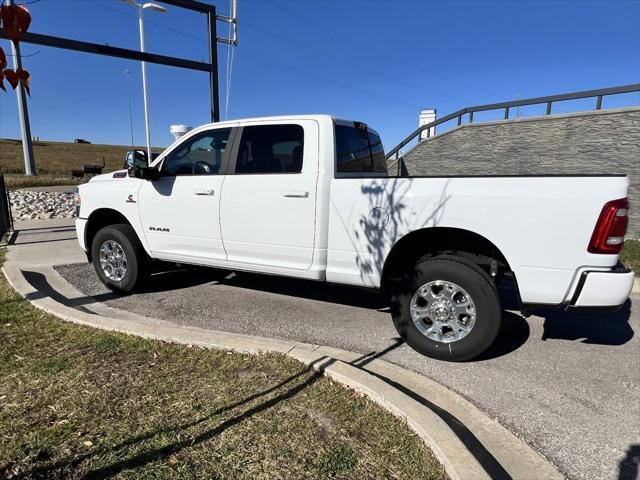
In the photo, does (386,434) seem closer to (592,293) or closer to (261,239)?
(592,293)

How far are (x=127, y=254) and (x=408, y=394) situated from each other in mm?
3634

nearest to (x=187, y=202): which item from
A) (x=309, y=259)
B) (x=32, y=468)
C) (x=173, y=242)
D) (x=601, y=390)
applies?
(x=173, y=242)

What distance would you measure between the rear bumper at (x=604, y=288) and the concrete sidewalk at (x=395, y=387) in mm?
1157

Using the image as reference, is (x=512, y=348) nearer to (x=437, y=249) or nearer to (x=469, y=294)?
(x=469, y=294)

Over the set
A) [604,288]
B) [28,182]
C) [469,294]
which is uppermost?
[604,288]

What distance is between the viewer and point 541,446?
2.54 m

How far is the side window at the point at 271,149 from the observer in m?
4.19

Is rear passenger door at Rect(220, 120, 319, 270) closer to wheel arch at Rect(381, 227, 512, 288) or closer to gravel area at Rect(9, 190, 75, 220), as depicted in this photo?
wheel arch at Rect(381, 227, 512, 288)

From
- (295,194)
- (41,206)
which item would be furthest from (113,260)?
(41,206)

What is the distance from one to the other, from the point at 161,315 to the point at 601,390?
395 cm

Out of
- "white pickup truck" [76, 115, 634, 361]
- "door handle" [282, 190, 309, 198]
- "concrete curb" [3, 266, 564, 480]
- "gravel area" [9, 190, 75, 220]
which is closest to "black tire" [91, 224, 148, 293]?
"white pickup truck" [76, 115, 634, 361]

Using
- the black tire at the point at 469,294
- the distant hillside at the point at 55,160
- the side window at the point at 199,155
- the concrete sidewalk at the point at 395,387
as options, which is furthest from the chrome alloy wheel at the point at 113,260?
the distant hillside at the point at 55,160

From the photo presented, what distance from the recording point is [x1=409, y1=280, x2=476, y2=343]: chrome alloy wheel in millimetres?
3500

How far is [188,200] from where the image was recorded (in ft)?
15.3
